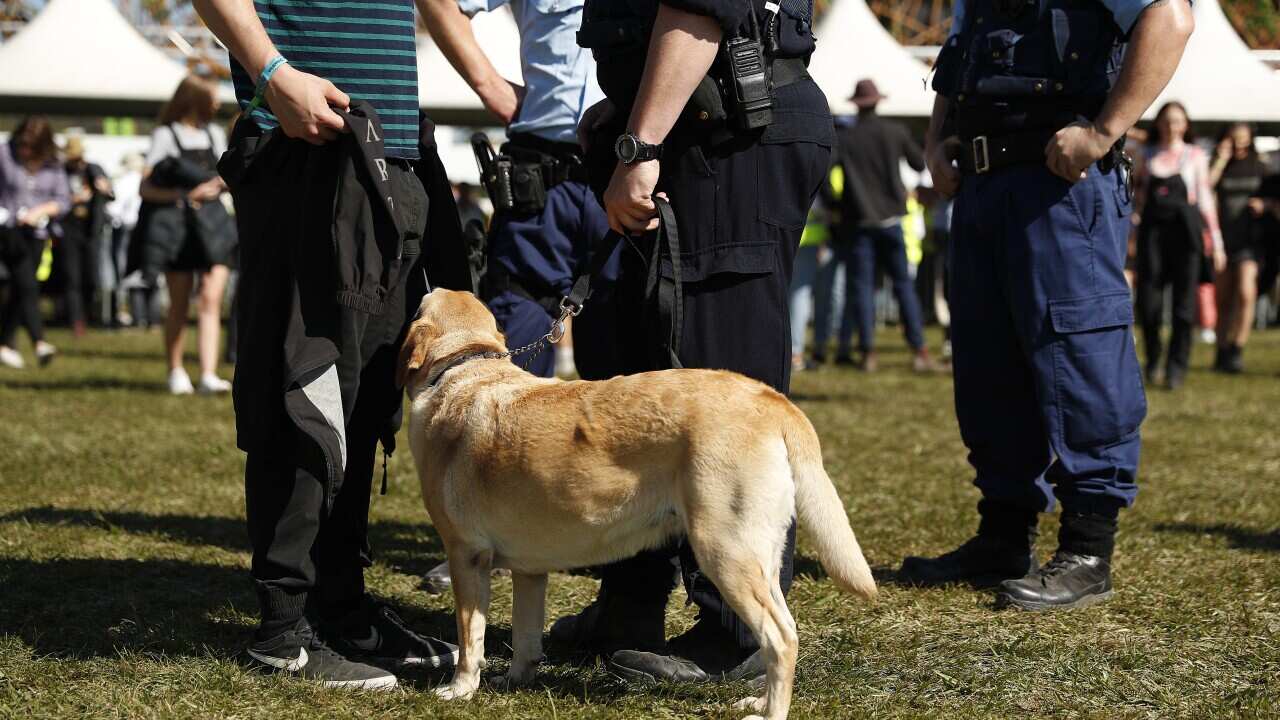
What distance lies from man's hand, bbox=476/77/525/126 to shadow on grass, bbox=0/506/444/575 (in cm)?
154

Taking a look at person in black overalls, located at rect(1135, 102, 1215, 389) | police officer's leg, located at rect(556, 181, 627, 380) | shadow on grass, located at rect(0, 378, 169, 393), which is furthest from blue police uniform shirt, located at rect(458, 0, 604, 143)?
person in black overalls, located at rect(1135, 102, 1215, 389)

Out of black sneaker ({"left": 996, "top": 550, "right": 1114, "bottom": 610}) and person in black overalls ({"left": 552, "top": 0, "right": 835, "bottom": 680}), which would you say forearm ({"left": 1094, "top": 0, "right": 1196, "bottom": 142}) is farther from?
black sneaker ({"left": 996, "top": 550, "right": 1114, "bottom": 610})

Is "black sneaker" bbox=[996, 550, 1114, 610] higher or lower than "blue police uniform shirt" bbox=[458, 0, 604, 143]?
lower

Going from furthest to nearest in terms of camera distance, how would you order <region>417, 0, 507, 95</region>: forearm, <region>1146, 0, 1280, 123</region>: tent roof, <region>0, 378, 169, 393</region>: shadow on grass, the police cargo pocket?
<region>1146, 0, 1280, 123</region>: tent roof → <region>0, 378, 169, 393</region>: shadow on grass → <region>417, 0, 507, 95</region>: forearm → the police cargo pocket

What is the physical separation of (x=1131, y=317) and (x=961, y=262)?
1.72 ft

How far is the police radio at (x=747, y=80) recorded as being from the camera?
9.04ft

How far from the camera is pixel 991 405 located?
3.85 m

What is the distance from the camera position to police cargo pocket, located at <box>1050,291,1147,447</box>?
140 inches

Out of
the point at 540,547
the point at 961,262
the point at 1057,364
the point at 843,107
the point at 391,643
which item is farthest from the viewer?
the point at 843,107

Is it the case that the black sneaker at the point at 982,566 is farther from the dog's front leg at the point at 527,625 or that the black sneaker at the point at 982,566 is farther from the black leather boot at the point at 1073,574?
the dog's front leg at the point at 527,625

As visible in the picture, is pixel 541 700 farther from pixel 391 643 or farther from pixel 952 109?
pixel 952 109

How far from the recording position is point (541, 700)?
2.82m

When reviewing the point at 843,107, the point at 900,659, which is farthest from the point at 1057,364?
the point at 843,107

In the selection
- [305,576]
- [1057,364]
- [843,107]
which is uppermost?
[843,107]
